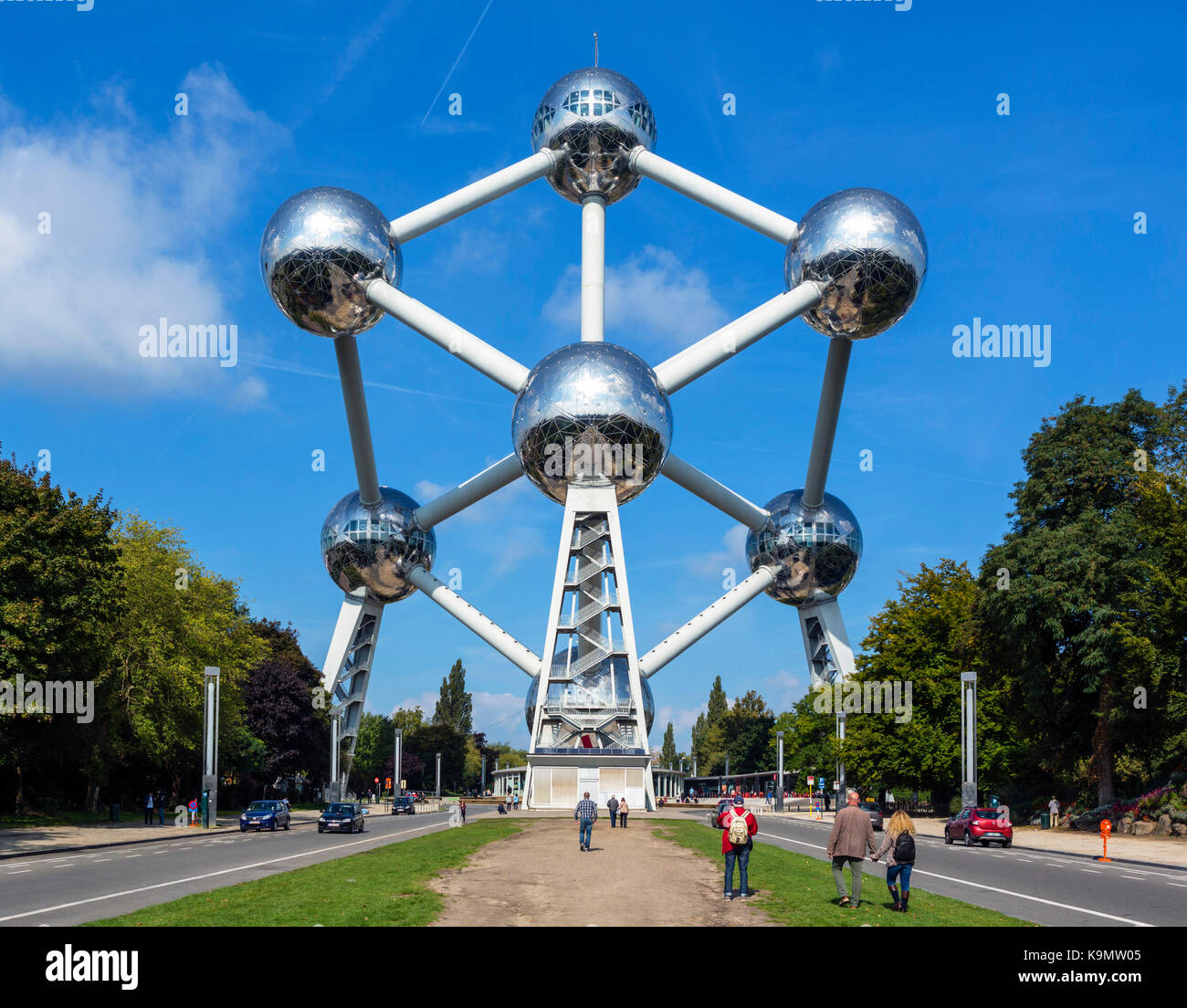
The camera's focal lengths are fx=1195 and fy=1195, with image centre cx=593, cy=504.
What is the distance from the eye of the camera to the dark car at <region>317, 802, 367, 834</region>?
3616 cm

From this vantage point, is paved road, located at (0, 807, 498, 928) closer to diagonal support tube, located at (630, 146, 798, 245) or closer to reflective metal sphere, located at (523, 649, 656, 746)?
reflective metal sphere, located at (523, 649, 656, 746)

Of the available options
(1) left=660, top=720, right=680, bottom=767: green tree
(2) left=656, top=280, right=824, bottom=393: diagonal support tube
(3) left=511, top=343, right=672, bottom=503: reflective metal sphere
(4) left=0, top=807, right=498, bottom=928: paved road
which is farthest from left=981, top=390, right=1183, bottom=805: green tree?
(1) left=660, top=720, right=680, bottom=767: green tree

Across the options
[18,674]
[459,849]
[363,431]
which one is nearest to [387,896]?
[459,849]

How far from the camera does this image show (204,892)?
15.6m

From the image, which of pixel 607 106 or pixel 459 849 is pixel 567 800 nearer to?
pixel 459 849

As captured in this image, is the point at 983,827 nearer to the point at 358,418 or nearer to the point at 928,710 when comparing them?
the point at 928,710

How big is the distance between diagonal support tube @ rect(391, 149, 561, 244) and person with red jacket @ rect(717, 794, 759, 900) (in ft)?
103

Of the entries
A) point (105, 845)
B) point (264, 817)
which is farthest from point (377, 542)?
point (105, 845)

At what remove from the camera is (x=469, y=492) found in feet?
163

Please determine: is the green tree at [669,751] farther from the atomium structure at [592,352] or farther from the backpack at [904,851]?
the backpack at [904,851]

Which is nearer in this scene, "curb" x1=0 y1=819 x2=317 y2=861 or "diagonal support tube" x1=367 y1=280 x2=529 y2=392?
"curb" x1=0 y1=819 x2=317 y2=861

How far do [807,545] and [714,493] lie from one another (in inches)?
225

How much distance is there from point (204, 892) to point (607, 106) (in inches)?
1407

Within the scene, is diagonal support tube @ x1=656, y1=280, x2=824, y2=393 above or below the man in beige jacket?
above
